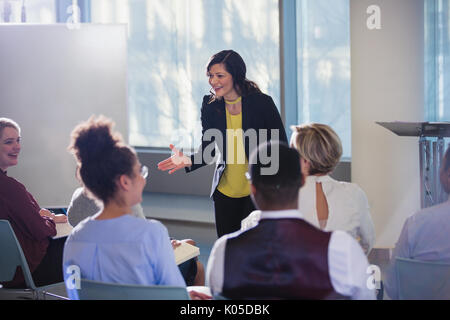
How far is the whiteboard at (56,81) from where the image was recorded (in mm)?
4379

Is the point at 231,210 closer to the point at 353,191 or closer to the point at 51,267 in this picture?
the point at 51,267

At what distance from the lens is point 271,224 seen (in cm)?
161

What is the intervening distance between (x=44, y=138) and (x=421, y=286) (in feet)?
10.9

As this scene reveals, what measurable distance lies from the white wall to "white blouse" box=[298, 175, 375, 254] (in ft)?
7.07

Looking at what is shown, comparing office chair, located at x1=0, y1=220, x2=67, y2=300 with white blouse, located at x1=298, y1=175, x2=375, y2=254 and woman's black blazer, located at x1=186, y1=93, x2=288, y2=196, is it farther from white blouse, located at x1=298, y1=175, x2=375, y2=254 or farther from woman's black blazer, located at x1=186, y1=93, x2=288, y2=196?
white blouse, located at x1=298, y1=175, x2=375, y2=254

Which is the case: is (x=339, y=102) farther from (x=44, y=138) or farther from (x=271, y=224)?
(x=271, y=224)

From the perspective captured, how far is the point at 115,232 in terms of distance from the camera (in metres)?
1.82

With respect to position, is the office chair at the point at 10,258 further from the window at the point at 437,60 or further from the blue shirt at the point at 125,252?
the window at the point at 437,60

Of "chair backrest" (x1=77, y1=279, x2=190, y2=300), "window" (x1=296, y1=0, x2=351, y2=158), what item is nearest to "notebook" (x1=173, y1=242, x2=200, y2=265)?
"chair backrest" (x1=77, y1=279, x2=190, y2=300)

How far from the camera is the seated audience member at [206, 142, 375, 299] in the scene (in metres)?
1.56

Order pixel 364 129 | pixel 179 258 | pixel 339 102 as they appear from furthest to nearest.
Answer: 1. pixel 339 102
2. pixel 364 129
3. pixel 179 258

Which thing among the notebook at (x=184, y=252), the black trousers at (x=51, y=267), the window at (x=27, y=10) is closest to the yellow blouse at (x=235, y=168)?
the notebook at (x=184, y=252)

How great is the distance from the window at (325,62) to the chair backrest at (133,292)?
350 cm
